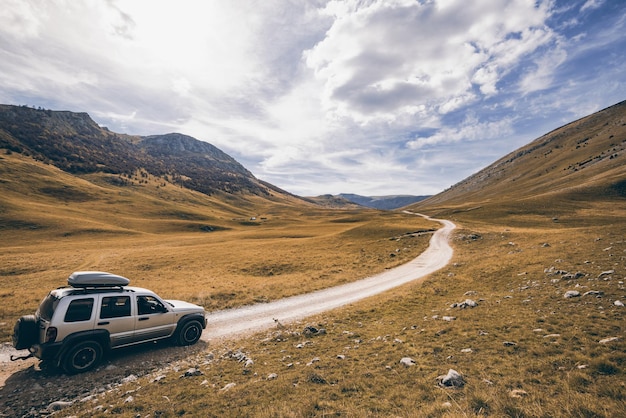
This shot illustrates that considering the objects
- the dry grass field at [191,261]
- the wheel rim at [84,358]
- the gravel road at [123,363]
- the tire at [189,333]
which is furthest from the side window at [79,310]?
the dry grass field at [191,261]

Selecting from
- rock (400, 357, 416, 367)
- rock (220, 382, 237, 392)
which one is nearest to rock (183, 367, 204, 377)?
rock (220, 382, 237, 392)

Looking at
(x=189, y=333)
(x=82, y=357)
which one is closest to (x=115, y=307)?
Result: (x=82, y=357)

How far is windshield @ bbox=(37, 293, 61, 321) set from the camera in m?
11.2

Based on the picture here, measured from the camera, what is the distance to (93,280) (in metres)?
12.3

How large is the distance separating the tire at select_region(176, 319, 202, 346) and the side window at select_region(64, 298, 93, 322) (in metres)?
4.17

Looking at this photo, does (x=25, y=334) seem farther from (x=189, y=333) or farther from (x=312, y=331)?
(x=312, y=331)

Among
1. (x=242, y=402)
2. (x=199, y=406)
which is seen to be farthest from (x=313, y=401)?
(x=199, y=406)

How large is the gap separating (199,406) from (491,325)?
39.4 ft

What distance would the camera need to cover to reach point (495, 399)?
6648 mm

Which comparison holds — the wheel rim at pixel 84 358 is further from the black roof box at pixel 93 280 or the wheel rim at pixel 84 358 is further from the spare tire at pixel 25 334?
the black roof box at pixel 93 280

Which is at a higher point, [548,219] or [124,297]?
[124,297]

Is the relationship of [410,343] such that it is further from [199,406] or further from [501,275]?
[501,275]

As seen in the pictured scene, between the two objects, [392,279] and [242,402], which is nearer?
[242,402]

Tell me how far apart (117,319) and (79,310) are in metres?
1.52
